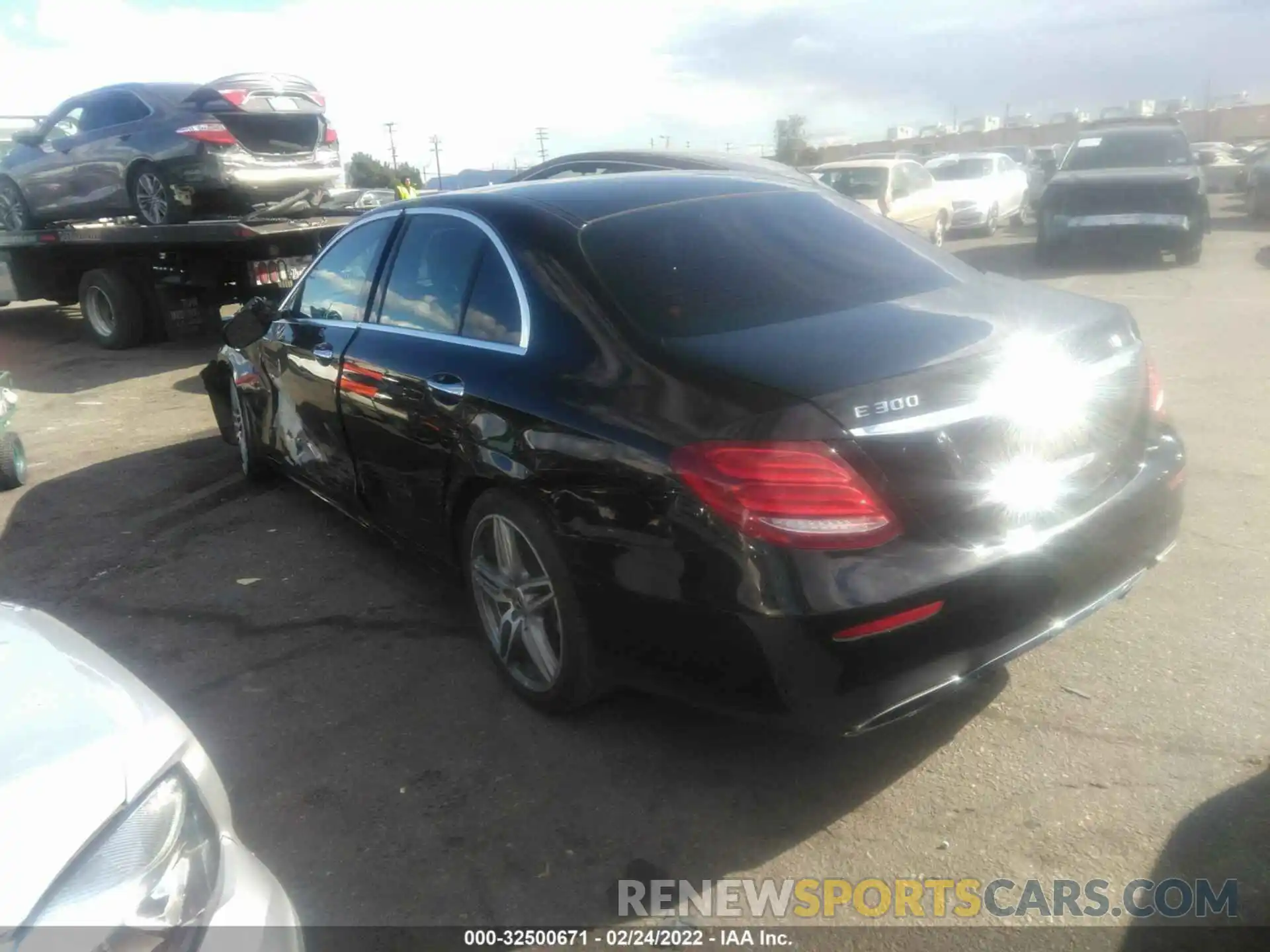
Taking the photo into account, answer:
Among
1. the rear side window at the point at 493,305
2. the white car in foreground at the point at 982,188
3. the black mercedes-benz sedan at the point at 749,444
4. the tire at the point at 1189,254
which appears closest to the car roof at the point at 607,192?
the black mercedes-benz sedan at the point at 749,444

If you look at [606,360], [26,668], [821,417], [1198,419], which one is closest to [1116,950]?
[821,417]

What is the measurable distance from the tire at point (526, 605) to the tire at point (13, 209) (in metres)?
11.2

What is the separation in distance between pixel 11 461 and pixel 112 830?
5535mm

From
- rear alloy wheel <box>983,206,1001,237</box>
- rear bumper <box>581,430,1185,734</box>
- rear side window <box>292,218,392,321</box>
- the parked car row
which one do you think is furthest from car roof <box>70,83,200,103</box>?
rear alloy wheel <box>983,206,1001,237</box>

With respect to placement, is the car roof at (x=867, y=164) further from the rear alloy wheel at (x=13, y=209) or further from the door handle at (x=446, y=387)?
the door handle at (x=446, y=387)

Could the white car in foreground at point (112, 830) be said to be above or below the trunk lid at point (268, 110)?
below

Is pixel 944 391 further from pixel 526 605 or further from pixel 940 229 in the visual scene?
pixel 940 229

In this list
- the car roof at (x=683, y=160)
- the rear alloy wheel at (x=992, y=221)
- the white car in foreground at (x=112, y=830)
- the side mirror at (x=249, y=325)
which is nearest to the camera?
the white car in foreground at (x=112, y=830)

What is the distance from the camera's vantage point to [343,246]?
4621 millimetres

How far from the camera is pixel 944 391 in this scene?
2.58 m

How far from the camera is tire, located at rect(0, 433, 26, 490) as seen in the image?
20.4ft

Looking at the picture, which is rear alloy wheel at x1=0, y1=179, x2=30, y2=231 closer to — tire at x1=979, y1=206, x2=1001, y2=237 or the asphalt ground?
the asphalt ground

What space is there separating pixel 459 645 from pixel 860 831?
5.84ft

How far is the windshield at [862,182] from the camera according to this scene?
14.3m
